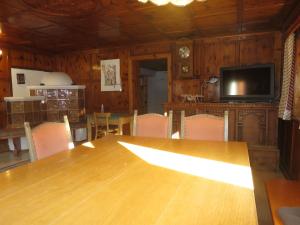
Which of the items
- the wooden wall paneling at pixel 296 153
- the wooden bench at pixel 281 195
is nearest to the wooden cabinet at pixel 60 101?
the wooden wall paneling at pixel 296 153

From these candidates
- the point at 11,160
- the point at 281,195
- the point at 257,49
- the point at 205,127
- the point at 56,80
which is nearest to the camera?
the point at 281,195

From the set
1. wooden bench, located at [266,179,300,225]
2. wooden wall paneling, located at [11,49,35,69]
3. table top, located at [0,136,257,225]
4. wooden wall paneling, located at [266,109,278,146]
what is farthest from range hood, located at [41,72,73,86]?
wooden bench, located at [266,179,300,225]

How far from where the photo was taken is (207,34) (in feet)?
14.3

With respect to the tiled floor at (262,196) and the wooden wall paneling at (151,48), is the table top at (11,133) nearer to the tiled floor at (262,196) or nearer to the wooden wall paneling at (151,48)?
the wooden wall paneling at (151,48)

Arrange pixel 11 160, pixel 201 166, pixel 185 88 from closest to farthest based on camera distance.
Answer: pixel 201 166 → pixel 11 160 → pixel 185 88

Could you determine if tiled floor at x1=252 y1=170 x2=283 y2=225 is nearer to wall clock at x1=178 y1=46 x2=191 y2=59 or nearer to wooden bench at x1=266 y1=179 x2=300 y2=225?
wooden bench at x1=266 y1=179 x2=300 y2=225

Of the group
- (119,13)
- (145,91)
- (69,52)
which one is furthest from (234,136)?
(145,91)

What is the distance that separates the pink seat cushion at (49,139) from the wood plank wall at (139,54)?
3.24 meters

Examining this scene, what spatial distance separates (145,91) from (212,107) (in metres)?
4.80

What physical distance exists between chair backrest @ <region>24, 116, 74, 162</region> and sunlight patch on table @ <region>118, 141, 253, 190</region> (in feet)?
2.05

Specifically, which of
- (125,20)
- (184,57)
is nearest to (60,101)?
(125,20)

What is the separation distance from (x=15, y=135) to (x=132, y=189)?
13.1 ft

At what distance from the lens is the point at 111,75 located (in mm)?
5473

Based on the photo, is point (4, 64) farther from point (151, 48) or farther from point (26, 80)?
point (151, 48)
